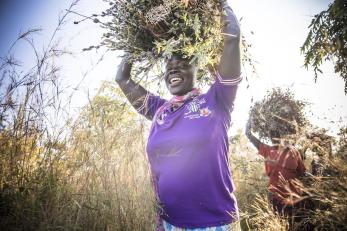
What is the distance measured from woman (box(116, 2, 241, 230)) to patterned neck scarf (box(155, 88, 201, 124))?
26 millimetres

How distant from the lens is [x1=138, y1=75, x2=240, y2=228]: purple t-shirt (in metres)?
1.84

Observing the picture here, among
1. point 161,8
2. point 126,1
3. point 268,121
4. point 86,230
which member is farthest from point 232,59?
point 268,121

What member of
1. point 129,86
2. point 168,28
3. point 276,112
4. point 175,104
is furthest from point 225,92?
point 276,112

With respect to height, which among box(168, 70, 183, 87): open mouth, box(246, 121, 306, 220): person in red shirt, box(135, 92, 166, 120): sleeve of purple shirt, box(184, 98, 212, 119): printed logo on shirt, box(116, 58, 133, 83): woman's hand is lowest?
box(246, 121, 306, 220): person in red shirt

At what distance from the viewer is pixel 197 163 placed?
6.16 ft

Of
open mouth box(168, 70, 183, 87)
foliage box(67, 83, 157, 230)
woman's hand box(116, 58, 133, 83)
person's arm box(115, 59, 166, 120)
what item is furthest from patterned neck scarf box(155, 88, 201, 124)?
woman's hand box(116, 58, 133, 83)

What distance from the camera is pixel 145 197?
2611mm

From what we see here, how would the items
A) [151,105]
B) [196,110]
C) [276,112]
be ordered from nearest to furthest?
[196,110], [151,105], [276,112]

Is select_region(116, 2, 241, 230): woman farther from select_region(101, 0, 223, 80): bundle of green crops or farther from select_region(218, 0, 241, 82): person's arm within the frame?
select_region(101, 0, 223, 80): bundle of green crops

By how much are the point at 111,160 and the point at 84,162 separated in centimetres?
24

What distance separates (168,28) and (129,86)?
2.80ft

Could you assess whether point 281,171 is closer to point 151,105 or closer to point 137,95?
point 151,105

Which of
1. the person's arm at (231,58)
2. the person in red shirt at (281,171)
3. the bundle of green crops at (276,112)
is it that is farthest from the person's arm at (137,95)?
the bundle of green crops at (276,112)

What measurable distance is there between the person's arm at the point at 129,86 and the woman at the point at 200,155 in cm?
47
